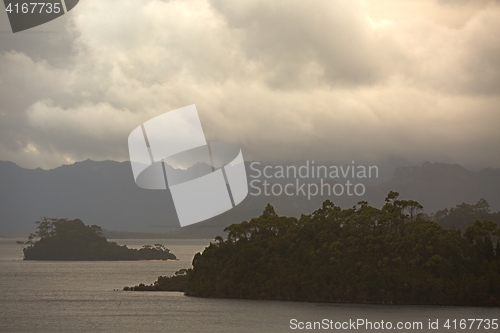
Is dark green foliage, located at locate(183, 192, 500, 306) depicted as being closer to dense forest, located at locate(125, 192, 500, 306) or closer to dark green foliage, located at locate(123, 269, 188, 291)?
dense forest, located at locate(125, 192, 500, 306)

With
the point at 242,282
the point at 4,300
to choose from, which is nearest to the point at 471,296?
the point at 242,282

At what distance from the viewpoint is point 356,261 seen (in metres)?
65.6

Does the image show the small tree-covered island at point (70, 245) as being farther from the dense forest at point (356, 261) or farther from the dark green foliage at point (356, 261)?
the dark green foliage at point (356, 261)

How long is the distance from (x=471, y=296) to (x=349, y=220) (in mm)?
14765

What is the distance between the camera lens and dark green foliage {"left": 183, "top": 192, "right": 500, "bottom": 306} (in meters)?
63.8

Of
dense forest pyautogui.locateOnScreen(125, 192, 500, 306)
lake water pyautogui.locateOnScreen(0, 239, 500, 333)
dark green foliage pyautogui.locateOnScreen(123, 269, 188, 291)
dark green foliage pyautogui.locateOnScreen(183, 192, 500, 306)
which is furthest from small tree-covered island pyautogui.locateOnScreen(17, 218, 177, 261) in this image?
dark green foliage pyautogui.locateOnScreen(183, 192, 500, 306)

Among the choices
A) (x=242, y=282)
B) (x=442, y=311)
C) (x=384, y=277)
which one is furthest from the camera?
(x=242, y=282)

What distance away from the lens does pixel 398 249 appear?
6612 cm

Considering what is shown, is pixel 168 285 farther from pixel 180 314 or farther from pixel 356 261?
pixel 356 261

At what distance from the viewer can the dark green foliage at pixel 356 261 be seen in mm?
63750

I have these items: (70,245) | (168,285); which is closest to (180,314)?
(168,285)

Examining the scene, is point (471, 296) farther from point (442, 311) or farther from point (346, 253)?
point (346, 253)

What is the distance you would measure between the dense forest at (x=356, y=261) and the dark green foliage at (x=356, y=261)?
0.31 feet

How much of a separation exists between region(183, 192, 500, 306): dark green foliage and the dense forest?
94 millimetres
